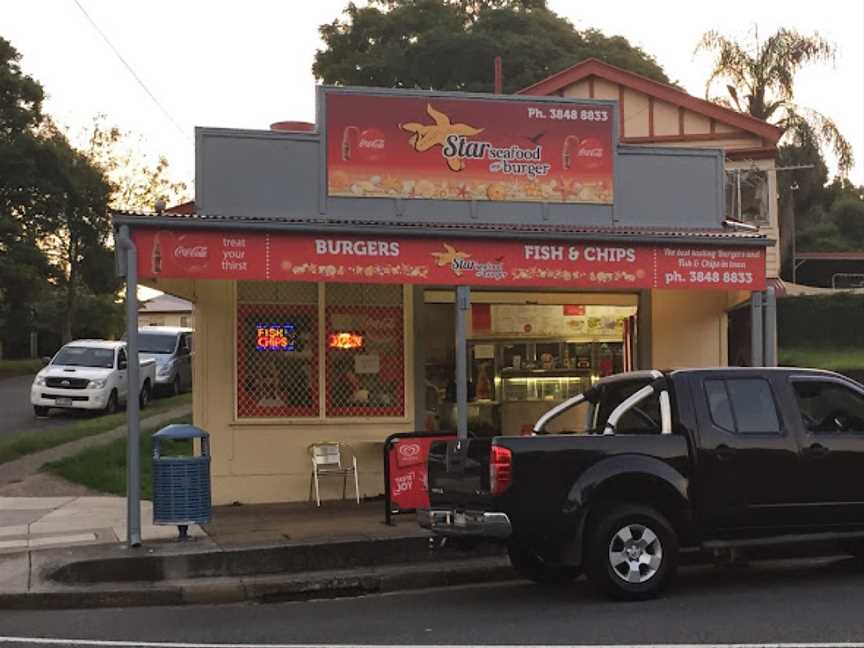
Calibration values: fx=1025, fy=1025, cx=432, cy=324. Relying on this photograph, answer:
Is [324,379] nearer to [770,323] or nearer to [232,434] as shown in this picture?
[232,434]

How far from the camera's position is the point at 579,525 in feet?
25.5

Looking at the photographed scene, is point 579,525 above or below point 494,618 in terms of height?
above

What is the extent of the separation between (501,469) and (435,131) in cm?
533

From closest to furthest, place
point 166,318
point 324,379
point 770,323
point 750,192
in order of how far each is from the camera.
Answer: point 770,323 → point 324,379 → point 750,192 → point 166,318

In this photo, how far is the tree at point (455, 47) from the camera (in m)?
38.5

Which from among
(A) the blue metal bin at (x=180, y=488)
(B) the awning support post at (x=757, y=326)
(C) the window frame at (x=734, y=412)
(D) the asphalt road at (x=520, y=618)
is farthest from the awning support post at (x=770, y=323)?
(A) the blue metal bin at (x=180, y=488)

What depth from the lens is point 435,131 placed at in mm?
11859

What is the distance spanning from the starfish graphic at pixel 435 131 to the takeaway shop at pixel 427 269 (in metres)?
0.02

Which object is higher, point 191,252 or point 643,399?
point 191,252

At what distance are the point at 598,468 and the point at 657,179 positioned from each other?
5.72 metres

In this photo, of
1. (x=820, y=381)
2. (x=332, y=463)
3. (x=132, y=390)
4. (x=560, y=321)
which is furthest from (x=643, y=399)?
(x=560, y=321)

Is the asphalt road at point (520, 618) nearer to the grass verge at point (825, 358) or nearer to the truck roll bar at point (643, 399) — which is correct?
the truck roll bar at point (643, 399)

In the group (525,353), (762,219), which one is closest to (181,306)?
(762,219)

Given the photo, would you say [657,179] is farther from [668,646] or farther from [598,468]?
[668,646]
